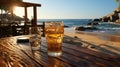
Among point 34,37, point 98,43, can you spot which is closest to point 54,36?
point 34,37

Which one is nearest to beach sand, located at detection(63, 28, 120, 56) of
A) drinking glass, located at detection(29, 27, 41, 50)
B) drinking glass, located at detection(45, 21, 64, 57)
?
drinking glass, located at detection(29, 27, 41, 50)

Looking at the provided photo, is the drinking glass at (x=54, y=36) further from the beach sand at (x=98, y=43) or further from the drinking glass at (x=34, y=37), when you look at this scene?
the beach sand at (x=98, y=43)

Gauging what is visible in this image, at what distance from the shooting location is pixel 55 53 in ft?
4.51

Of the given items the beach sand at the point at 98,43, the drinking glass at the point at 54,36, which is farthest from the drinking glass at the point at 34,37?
the beach sand at the point at 98,43

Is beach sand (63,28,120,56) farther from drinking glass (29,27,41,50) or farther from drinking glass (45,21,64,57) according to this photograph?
drinking glass (45,21,64,57)

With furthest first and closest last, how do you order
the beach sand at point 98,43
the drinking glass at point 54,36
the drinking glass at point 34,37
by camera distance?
the beach sand at point 98,43
the drinking glass at point 34,37
the drinking glass at point 54,36

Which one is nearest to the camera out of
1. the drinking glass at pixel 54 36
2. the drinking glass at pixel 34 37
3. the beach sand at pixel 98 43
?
the drinking glass at pixel 54 36

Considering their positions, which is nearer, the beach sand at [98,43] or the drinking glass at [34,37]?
the drinking glass at [34,37]

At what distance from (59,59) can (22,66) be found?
0.27 meters

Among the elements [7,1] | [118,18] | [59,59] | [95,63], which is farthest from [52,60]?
[118,18]

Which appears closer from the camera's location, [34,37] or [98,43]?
[34,37]

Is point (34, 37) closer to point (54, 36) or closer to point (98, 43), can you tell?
point (54, 36)

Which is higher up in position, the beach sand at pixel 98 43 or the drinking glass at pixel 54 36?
the drinking glass at pixel 54 36

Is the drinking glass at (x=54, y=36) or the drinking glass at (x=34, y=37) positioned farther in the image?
the drinking glass at (x=34, y=37)
